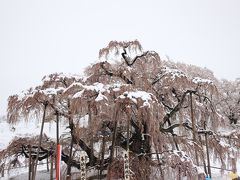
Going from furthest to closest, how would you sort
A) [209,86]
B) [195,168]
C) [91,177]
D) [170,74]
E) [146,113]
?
[91,177] → [170,74] → [209,86] → [195,168] → [146,113]

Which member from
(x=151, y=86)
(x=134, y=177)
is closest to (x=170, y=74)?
(x=151, y=86)

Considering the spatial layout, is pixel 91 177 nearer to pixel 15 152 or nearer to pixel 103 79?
pixel 15 152

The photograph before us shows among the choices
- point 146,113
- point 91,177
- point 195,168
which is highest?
point 146,113

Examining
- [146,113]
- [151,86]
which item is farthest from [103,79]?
[146,113]

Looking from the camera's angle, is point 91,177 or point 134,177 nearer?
point 134,177

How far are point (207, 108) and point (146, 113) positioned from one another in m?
4.31

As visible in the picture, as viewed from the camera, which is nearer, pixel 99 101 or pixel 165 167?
pixel 99 101

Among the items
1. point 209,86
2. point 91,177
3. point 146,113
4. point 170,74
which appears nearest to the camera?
point 146,113

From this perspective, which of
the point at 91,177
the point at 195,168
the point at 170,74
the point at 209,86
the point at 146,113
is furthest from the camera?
the point at 91,177

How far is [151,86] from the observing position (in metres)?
8.34

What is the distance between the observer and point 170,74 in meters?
8.32

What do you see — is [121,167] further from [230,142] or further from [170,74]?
[230,142]

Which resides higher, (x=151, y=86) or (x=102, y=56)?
(x=102, y=56)

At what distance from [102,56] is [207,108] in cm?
425
